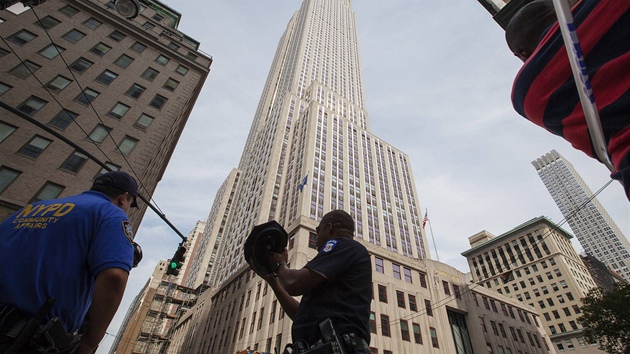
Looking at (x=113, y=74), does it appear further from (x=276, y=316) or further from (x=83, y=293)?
(x=83, y=293)

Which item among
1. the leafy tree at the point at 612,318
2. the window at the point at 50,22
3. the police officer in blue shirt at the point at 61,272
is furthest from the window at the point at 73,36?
the leafy tree at the point at 612,318

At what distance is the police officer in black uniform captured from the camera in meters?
2.26

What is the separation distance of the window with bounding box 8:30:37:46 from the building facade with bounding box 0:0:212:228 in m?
0.07

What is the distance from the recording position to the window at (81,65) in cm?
2476

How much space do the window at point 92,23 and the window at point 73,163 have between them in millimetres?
16507

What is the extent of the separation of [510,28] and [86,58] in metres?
34.3

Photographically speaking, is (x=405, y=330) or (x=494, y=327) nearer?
(x=405, y=330)

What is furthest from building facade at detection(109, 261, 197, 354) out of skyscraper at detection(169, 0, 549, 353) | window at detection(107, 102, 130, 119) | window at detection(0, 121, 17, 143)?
window at detection(0, 121, 17, 143)

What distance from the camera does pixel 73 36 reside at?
26.8m

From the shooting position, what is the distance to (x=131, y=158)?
22.8 metres

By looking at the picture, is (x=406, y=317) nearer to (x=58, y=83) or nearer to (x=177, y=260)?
(x=177, y=260)

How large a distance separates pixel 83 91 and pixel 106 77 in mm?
14148

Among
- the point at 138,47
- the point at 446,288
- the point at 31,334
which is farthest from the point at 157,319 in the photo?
the point at 31,334

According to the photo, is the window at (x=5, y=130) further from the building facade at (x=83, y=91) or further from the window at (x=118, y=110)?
the window at (x=118, y=110)
